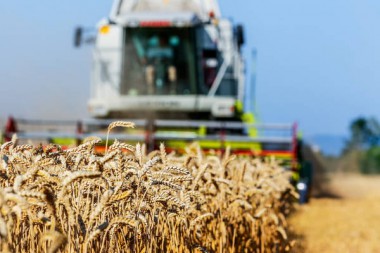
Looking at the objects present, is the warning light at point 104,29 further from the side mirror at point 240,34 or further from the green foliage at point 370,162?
the green foliage at point 370,162

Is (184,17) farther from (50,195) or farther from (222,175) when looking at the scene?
(50,195)

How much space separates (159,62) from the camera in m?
16.3

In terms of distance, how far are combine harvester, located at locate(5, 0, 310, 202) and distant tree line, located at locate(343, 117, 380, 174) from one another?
48917 mm

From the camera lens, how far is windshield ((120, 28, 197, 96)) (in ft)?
53.1

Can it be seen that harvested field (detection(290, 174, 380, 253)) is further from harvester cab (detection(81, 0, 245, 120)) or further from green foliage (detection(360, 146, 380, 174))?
green foliage (detection(360, 146, 380, 174))

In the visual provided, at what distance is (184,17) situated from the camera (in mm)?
15930

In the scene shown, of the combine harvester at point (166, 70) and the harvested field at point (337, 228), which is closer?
the harvested field at point (337, 228)

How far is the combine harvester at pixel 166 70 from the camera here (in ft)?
52.4

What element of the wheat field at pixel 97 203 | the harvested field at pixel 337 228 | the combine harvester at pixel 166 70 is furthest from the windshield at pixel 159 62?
Result: the wheat field at pixel 97 203

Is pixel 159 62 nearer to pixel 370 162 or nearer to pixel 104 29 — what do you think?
pixel 104 29

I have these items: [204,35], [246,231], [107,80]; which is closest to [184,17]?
[204,35]

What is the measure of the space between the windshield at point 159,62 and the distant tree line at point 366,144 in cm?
4954

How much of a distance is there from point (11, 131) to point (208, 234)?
10.2 meters

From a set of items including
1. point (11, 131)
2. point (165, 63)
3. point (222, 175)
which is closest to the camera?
point (222, 175)
